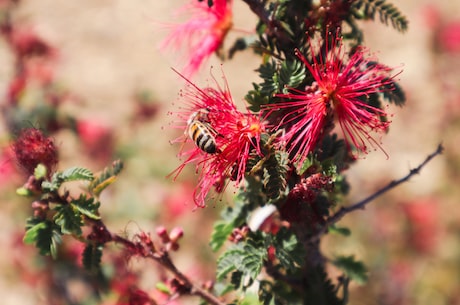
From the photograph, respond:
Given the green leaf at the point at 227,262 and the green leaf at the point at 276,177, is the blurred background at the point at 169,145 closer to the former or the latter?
the green leaf at the point at 227,262

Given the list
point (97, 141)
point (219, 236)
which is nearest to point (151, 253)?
point (219, 236)

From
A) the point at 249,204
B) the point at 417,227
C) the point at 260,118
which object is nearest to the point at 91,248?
the point at 249,204

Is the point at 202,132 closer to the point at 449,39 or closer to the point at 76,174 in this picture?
the point at 76,174

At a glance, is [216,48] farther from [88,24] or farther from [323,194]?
[88,24]

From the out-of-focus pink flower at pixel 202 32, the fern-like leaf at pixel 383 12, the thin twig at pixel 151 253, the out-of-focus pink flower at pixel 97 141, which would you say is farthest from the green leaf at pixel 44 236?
the out-of-focus pink flower at pixel 97 141

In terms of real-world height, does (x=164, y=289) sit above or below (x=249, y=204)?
below

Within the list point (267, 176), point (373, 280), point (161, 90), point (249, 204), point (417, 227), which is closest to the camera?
point (267, 176)
